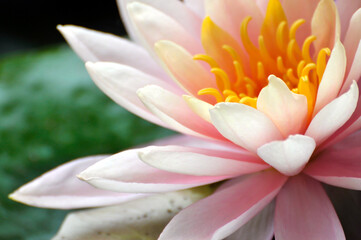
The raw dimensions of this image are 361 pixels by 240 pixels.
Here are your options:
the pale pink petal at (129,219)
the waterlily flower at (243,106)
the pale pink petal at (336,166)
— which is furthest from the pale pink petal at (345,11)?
the pale pink petal at (129,219)

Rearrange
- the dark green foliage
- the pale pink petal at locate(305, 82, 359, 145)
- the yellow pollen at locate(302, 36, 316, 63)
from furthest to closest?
1. the dark green foliage
2. the yellow pollen at locate(302, 36, 316, 63)
3. the pale pink petal at locate(305, 82, 359, 145)

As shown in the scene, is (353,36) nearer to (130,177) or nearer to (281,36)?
(281,36)

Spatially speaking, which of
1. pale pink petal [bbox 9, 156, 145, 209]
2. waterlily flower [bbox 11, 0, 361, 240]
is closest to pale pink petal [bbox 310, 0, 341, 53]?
waterlily flower [bbox 11, 0, 361, 240]

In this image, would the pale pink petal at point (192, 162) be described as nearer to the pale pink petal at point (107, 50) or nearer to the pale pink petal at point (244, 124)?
the pale pink petal at point (244, 124)

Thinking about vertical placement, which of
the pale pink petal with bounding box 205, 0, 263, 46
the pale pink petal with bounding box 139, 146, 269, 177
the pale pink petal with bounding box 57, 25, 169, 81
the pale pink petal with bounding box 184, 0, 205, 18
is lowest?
the pale pink petal with bounding box 139, 146, 269, 177

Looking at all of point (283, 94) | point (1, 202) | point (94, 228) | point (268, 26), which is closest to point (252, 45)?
point (268, 26)

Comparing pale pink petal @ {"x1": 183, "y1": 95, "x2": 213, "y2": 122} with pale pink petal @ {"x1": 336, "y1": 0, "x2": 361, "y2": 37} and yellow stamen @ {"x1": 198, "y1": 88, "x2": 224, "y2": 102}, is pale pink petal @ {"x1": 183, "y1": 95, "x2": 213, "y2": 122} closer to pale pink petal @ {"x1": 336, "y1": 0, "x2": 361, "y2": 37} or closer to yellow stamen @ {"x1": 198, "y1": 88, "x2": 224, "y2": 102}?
yellow stamen @ {"x1": 198, "y1": 88, "x2": 224, "y2": 102}
